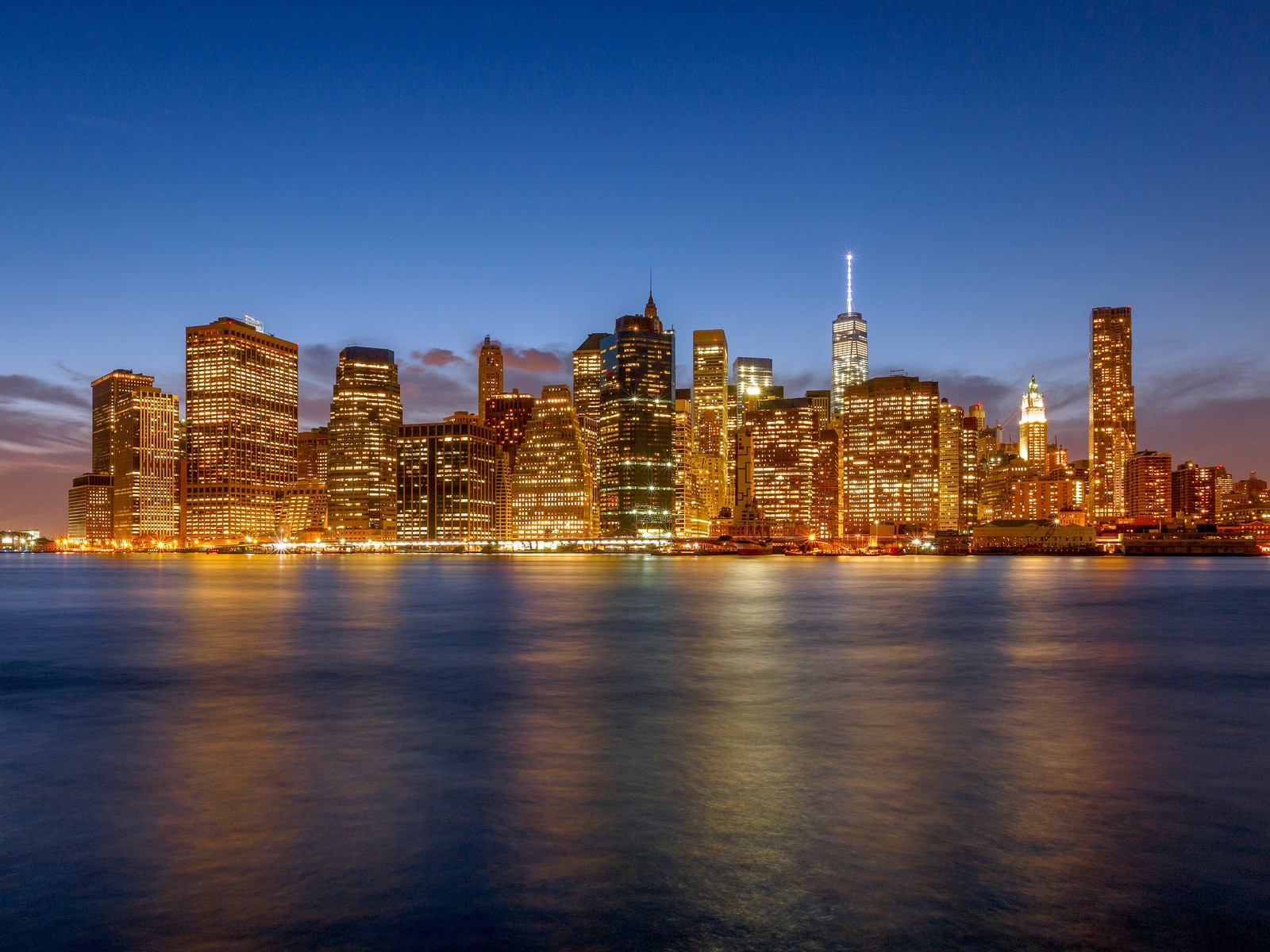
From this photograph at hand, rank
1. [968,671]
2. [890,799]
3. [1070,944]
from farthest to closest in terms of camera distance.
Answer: [968,671]
[890,799]
[1070,944]

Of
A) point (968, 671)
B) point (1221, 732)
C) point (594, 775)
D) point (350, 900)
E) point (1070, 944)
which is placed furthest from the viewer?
point (968, 671)

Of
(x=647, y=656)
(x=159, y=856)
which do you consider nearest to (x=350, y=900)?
(x=159, y=856)

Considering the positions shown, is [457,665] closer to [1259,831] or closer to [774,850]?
[774,850]

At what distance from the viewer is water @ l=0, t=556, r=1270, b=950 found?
10195 mm

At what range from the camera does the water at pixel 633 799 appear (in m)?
10.2

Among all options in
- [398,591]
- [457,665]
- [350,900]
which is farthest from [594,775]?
[398,591]

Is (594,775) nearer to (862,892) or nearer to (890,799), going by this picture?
(890,799)

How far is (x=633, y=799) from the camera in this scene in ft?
50.2

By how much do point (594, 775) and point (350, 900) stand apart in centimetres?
680

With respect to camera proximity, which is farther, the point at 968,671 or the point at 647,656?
the point at 647,656

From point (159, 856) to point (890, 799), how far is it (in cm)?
1130

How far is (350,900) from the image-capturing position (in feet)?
35.3

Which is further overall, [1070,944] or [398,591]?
[398,591]

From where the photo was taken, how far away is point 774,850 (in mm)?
12547
